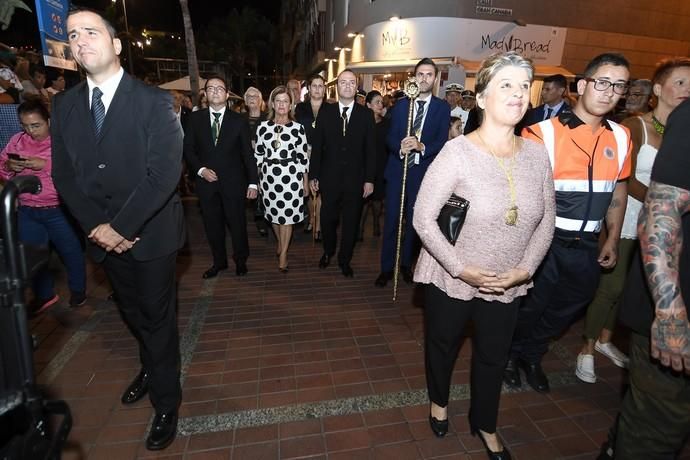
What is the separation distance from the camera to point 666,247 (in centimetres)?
151

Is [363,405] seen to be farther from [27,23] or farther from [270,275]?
[27,23]

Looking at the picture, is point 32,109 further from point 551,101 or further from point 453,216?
point 551,101

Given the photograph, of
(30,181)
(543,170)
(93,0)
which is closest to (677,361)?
(543,170)

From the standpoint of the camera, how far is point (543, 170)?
211 centimetres

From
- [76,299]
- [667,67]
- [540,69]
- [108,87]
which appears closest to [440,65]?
[540,69]

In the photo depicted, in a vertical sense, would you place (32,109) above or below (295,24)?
below

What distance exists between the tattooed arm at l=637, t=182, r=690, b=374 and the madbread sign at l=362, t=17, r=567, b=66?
1361 cm

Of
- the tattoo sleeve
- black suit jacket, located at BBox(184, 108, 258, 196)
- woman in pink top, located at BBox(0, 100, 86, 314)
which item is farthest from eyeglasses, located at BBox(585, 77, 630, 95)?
woman in pink top, located at BBox(0, 100, 86, 314)

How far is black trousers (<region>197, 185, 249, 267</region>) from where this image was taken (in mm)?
4840

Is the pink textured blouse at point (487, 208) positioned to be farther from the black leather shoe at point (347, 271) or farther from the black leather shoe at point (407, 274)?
the black leather shoe at point (347, 271)

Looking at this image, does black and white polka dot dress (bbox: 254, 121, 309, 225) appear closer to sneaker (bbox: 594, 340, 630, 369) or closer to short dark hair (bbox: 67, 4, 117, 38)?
short dark hair (bbox: 67, 4, 117, 38)

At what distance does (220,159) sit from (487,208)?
355 centimetres

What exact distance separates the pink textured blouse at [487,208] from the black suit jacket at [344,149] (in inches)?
111

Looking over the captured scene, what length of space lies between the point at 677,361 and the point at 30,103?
5086 millimetres
